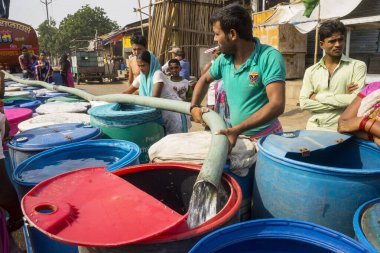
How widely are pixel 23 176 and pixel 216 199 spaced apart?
1.27 meters

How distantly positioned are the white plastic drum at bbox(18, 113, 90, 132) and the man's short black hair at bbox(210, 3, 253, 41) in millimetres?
1642

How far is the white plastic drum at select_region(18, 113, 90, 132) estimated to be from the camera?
264 centimetres

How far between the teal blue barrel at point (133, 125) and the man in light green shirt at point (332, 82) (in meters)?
1.29

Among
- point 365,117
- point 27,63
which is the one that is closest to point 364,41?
point 365,117

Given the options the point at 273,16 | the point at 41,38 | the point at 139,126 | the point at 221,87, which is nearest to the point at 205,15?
the point at 273,16

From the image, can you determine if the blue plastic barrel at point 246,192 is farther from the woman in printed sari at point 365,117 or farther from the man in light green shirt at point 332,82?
the man in light green shirt at point 332,82

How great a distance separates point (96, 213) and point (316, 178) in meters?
0.87

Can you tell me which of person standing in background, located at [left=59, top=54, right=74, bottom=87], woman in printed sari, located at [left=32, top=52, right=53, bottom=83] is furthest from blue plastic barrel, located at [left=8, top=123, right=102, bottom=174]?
person standing in background, located at [left=59, top=54, right=74, bottom=87]

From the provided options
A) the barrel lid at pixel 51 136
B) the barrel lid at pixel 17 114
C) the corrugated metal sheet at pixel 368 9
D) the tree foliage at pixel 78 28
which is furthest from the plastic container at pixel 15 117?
the tree foliage at pixel 78 28

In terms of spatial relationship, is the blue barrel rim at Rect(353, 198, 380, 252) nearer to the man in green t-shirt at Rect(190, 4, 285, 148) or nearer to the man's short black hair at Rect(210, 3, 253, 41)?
the man in green t-shirt at Rect(190, 4, 285, 148)

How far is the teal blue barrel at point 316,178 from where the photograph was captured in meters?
1.16

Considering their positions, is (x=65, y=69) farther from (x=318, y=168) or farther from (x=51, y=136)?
(x=318, y=168)

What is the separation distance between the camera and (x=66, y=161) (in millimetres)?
1995

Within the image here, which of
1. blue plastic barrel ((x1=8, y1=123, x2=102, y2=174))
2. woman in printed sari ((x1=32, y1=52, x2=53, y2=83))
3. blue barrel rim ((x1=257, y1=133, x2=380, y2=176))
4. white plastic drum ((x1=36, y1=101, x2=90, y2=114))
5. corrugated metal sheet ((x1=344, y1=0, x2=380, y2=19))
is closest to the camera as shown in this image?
blue barrel rim ((x1=257, y1=133, x2=380, y2=176))
